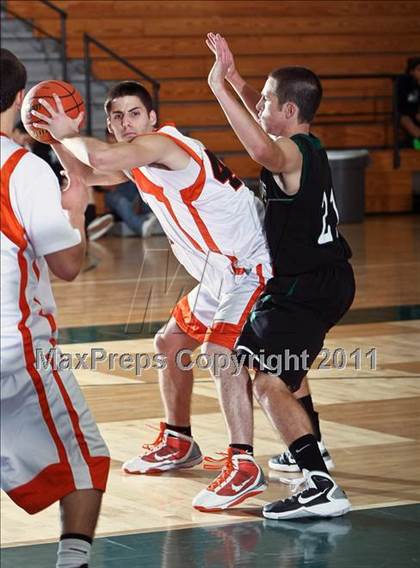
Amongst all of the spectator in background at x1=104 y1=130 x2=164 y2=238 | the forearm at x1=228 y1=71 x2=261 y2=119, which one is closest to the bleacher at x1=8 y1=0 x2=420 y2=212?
the spectator in background at x1=104 y1=130 x2=164 y2=238

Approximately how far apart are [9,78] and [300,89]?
1694 millimetres

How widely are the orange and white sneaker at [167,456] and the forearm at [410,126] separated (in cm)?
1293

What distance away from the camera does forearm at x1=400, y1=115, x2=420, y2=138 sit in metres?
17.8

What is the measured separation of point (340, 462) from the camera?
5363mm

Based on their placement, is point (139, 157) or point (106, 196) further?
point (106, 196)

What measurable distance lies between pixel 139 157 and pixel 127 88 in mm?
891

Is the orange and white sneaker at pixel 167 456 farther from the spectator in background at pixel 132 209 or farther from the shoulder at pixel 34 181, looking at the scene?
the spectator in background at pixel 132 209

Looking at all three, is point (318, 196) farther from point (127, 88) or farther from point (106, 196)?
point (106, 196)

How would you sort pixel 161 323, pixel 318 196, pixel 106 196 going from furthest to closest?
pixel 106 196
pixel 161 323
pixel 318 196

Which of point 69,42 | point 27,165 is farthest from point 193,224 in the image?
point 69,42

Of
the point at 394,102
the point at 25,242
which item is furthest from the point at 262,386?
the point at 394,102

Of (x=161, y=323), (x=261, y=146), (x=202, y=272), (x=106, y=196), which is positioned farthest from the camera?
(x=106, y=196)

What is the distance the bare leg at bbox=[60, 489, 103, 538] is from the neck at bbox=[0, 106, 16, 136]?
38.8 inches

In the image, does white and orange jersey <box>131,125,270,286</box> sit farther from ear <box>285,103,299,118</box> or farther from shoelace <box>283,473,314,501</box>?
shoelace <box>283,473,314,501</box>
